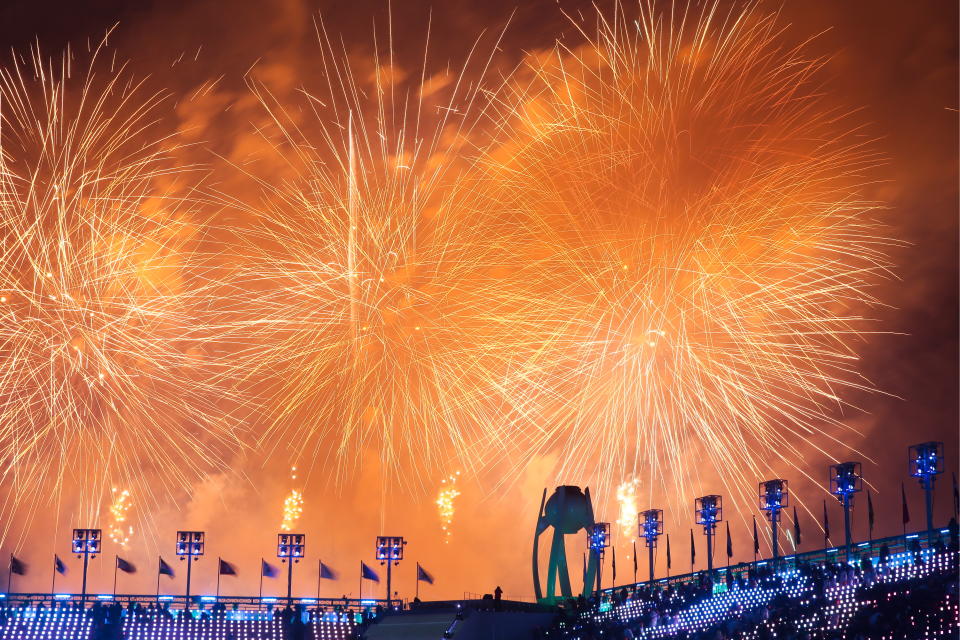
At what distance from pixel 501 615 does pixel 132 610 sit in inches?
608

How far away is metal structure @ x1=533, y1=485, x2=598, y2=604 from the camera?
193 ft

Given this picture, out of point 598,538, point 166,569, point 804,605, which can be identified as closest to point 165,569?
point 166,569

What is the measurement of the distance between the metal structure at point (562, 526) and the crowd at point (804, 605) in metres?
11.7

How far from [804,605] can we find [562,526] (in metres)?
23.5

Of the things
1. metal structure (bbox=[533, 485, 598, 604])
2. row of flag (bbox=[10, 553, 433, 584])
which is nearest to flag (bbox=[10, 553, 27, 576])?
row of flag (bbox=[10, 553, 433, 584])

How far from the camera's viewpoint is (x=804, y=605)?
3653 centimetres

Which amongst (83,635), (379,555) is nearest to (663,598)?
(379,555)

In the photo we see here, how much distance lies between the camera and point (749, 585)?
133 feet

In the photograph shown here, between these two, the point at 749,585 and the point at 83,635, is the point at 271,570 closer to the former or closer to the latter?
the point at 83,635

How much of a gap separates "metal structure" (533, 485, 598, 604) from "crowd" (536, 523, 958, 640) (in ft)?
38.5

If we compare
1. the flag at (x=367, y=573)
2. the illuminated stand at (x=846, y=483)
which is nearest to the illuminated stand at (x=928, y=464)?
the illuminated stand at (x=846, y=483)

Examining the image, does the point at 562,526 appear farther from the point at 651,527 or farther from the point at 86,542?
the point at 86,542

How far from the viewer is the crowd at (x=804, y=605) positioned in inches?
1270

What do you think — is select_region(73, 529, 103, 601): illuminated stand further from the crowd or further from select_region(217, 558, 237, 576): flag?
the crowd
